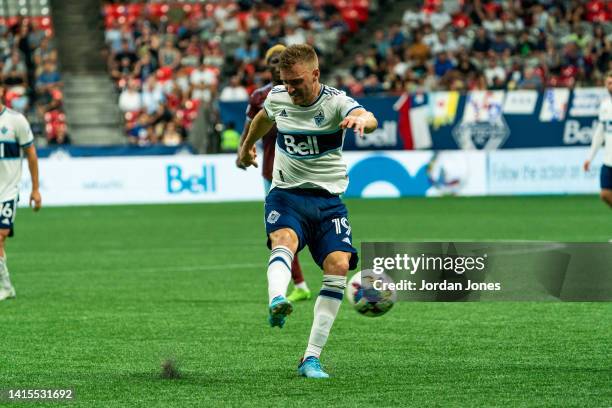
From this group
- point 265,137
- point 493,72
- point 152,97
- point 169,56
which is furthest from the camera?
point 169,56

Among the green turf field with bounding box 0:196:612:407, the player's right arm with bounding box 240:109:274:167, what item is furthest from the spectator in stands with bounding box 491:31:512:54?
the player's right arm with bounding box 240:109:274:167

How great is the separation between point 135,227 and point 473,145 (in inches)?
360

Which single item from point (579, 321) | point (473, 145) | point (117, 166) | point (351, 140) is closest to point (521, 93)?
point (473, 145)

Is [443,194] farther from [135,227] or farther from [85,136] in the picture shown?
[85,136]

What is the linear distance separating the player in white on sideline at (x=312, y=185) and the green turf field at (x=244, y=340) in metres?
0.51

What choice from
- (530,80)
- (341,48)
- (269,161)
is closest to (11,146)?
(269,161)

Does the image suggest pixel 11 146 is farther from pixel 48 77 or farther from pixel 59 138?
pixel 48 77

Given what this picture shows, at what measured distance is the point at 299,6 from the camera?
117 ft

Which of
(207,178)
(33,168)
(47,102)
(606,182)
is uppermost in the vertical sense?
(33,168)

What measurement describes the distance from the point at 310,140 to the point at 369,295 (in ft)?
3.33

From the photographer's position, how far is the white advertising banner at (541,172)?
85.3 ft

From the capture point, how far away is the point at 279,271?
721 centimetres

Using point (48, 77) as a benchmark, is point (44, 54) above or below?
above

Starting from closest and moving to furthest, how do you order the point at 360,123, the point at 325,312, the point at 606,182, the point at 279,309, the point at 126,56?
the point at 279,309 < the point at 360,123 < the point at 325,312 < the point at 606,182 < the point at 126,56
